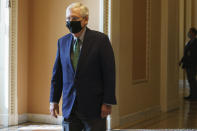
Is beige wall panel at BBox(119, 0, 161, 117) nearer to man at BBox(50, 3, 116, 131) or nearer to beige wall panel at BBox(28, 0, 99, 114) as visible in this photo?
beige wall panel at BBox(28, 0, 99, 114)

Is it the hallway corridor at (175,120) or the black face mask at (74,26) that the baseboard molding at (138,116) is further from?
the black face mask at (74,26)

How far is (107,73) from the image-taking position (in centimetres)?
237

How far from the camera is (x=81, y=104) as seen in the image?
2367 millimetres

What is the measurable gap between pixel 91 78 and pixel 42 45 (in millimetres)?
2724

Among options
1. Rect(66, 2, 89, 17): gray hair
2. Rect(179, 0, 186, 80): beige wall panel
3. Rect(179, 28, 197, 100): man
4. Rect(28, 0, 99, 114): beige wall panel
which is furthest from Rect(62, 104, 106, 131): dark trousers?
Rect(179, 0, 186, 80): beige wall panel

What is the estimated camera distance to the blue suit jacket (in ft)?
7.76


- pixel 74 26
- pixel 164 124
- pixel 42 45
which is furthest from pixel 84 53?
pixel 164 124

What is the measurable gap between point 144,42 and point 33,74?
1768 mm

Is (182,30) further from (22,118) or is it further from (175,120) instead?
(22,118)

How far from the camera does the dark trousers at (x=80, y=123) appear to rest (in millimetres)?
2381

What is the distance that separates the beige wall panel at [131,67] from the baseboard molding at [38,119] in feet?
2.85

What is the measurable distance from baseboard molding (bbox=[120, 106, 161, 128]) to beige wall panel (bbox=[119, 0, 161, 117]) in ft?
0.16

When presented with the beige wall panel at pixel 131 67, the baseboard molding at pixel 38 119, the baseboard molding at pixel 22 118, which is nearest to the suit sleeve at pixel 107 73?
the beige wall panel at pixel 131 67

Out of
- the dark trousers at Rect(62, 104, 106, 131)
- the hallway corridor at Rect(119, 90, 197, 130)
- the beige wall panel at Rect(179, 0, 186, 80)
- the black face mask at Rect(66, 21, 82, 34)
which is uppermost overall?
the beige wall panel at Rect(179, 0, 186, 80)
